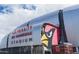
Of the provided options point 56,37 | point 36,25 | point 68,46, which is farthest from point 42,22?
point 68,46

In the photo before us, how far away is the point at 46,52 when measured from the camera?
1.89 m

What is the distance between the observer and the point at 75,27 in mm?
A: 1861

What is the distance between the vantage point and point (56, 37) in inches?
73.5

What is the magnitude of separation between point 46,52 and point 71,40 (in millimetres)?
227
